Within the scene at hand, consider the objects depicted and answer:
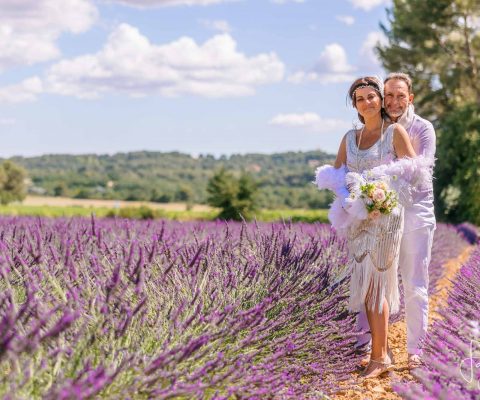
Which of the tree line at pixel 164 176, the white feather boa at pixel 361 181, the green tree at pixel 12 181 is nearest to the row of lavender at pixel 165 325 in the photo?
the white feather boa at pixel 361 181

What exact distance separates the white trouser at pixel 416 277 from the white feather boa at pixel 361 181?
10.0 inches

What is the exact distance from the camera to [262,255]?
5.11 metres

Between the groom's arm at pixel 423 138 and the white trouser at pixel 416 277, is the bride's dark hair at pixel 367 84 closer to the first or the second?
the groom's arm at pixel 423 138

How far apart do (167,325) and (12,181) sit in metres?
95.2

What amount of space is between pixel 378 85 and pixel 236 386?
246 centimetres

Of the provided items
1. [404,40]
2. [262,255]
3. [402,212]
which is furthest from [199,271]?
[404,40]

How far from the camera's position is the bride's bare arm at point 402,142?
447 cm

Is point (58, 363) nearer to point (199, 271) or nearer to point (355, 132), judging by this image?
point (199, 271)

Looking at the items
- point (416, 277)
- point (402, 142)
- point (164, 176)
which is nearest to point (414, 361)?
point (416, 277)

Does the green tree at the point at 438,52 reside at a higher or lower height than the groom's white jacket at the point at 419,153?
higher

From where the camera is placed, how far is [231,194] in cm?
3422

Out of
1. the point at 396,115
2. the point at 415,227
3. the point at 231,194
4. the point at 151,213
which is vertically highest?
the point at 396,115

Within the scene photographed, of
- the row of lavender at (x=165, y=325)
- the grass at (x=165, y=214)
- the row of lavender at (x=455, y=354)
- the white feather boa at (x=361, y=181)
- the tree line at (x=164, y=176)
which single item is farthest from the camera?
the tree line at (x=164, y=176)

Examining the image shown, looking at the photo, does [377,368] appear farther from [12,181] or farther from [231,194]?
[12,181]
